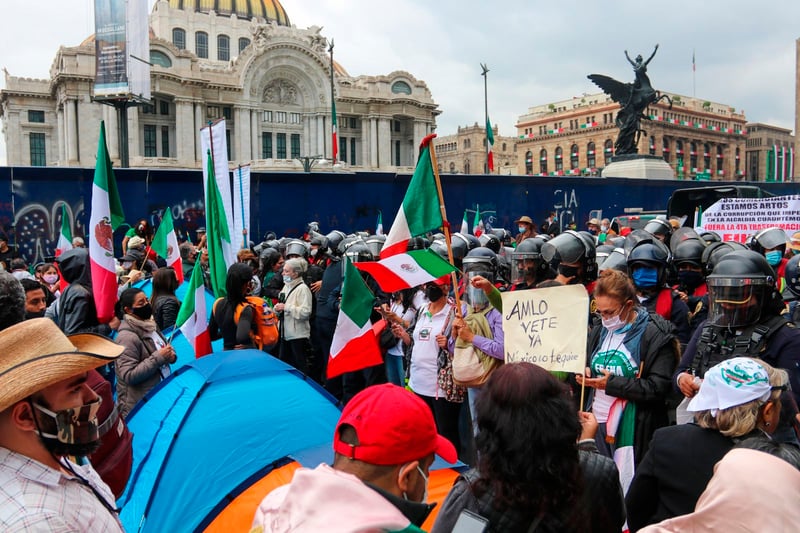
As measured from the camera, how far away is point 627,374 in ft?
Result: 11.1

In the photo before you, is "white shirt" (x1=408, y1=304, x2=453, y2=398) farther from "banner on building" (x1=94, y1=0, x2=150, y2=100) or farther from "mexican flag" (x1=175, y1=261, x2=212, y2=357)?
"banner on building" (x1=94, y1=0, x2=150, y2=100)

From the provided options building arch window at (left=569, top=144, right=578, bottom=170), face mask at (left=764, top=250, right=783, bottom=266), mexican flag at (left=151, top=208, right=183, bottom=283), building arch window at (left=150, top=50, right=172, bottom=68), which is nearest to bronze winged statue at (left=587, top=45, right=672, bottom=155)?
face mask at (left=764, top=250, right=783, bottom=266)

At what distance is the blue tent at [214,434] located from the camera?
11.1ft

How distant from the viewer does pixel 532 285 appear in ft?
16.6

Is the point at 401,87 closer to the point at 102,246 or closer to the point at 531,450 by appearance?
the point at 102,246

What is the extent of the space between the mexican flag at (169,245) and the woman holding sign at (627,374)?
7.04 meters

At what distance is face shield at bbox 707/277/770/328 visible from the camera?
3.22 m

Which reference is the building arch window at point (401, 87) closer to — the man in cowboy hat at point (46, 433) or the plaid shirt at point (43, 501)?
the man in cowboy hat at point (46, 433)

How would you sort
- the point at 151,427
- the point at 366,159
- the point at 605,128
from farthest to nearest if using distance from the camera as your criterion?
the point at 605,128
the point at 366,159
the point at 151,427

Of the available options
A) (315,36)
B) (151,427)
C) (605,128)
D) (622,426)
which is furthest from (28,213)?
(605,128)

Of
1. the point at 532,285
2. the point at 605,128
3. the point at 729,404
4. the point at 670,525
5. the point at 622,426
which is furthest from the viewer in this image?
the point at 605,128

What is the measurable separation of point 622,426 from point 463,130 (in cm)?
9430

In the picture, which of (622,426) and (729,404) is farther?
(622,426)

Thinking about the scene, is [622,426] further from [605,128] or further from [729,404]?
[605,128]
